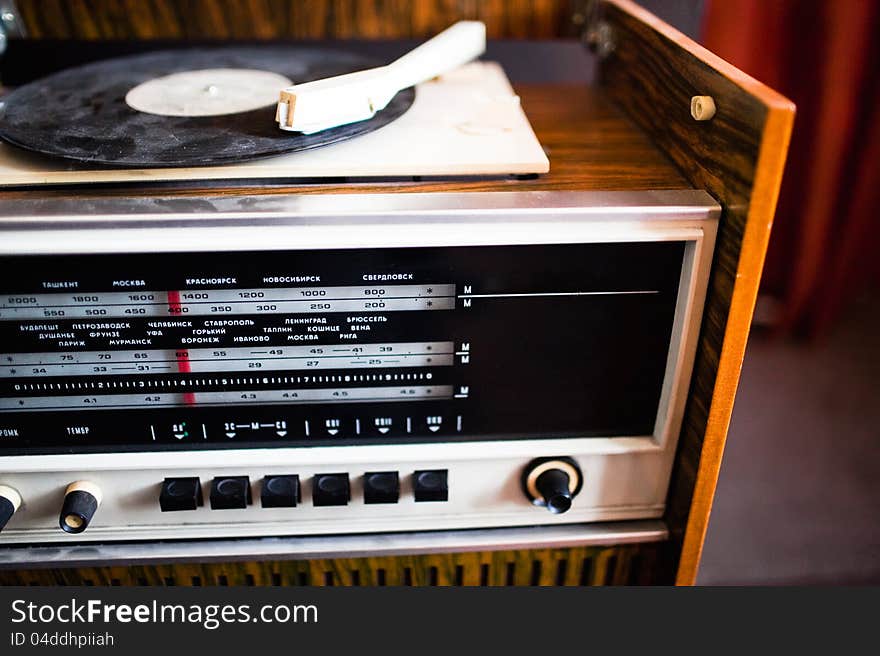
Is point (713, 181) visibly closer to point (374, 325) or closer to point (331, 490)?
point (374, 325)

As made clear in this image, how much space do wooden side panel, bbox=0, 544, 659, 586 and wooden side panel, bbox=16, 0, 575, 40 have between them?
0.61 meters

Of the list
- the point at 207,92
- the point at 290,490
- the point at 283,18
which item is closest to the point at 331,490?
the point at 290,490

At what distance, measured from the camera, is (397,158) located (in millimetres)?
603

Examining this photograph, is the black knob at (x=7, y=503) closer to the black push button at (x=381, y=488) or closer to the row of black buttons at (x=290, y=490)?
the row of black buttons at (x=290, y=490)

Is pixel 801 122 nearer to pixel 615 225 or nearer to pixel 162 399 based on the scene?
pixel 615 225

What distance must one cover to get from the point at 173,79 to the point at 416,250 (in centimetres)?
35

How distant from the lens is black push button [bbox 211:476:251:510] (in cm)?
63

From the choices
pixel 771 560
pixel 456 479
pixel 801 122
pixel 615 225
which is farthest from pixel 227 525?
pixel 801 122

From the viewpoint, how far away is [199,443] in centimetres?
65

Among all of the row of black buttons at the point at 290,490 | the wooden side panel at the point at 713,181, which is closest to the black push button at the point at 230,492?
the row of black buttons at the point at 290,490

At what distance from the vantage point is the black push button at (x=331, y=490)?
0.64 meters

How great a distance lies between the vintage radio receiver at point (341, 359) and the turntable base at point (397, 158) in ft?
0.11

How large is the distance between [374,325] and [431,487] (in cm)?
15

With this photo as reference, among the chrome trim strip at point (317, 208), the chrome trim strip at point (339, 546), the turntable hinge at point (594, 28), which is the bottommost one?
the chrome trim strip at point (339, 546)
